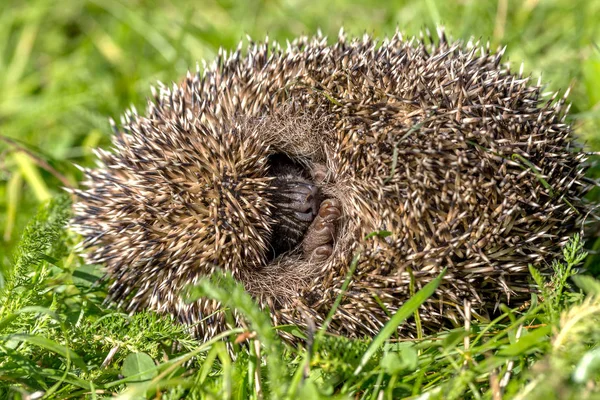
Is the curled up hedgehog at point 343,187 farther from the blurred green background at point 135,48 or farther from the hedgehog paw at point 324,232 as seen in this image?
the blurred green background at point 135,48

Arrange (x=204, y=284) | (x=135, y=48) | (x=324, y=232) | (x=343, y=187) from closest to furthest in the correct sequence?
(x=204, y=284), (x=343, y=187), (x=324, y=232), (x=135, y=48)

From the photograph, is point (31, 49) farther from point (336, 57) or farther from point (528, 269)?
point (528, 269)

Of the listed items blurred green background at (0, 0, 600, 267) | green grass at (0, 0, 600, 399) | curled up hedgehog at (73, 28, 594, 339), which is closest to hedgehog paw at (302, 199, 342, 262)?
curled up hedgehog at (73, 28, 594, 339)

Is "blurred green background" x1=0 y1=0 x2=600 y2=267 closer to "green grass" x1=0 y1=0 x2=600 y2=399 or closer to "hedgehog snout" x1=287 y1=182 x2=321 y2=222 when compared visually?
"green grass" x1=0 y1=0 x2=600 y2=399

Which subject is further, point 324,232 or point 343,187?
point 324,232

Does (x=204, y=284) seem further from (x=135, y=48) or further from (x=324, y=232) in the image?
(x=135, y=48)

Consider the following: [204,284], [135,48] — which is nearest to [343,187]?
[204,284]

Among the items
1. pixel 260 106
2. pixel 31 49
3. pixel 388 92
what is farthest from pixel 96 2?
pixel 388 92
